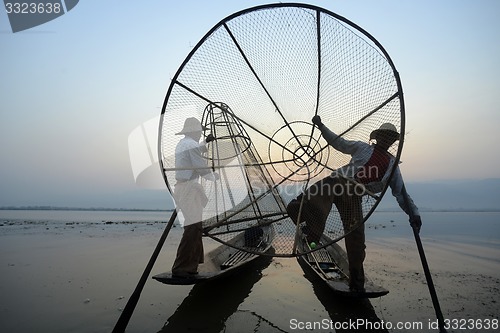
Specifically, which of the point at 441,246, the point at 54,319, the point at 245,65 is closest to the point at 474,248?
the point at 441,246

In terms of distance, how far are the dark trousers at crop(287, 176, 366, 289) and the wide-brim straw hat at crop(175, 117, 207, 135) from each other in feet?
5.45

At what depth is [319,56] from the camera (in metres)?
4.20

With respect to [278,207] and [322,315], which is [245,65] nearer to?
[278,207]

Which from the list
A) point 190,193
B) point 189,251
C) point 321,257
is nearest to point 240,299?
point 189,251

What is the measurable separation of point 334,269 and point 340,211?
1811 mm

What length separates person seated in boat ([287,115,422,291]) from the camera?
3650 millimetres

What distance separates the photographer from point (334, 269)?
17.0ft

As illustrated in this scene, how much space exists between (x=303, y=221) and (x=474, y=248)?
858 cm

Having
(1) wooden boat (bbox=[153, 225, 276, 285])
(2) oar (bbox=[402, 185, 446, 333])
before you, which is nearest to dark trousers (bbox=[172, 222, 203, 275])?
(1) wooden boat (bbox=[153, 225, 276, 285])

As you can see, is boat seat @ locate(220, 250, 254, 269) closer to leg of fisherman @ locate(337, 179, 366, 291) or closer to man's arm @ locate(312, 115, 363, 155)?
leg of fisherman @ locate(337, 179, 366, 291)

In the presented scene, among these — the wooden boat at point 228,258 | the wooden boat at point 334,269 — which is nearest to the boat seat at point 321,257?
the wooden boat at point 334,269

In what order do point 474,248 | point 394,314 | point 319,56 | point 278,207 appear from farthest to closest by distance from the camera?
point 474,248 < point 278,207 < point 319,56 < point 394,314

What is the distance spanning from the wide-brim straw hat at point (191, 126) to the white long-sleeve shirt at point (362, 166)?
1729mm

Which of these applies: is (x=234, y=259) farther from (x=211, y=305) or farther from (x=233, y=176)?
(x=233, y=176)
